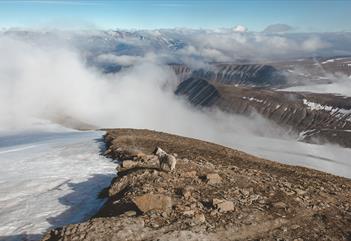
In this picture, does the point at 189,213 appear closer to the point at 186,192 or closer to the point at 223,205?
the point at 223,205

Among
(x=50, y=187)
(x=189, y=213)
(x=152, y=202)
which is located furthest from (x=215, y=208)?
(x=50, y=187)

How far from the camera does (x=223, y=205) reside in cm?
1820

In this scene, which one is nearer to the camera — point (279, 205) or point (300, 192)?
point (279, 205)

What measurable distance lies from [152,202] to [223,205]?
117 inches

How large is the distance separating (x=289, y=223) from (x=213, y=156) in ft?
52.8

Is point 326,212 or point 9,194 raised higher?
point 326,212

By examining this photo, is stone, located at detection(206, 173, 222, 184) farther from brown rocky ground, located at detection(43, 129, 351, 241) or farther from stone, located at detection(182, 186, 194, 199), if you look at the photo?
stone, located at detection(182, 186, 194, 199)

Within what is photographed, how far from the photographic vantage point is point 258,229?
16.9 m

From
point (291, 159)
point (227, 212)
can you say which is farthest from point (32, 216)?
point (291, 159)

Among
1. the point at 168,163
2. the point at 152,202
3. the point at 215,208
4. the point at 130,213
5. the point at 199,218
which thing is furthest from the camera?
the point at 168,163

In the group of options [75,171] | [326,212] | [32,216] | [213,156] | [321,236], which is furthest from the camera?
[213,156]

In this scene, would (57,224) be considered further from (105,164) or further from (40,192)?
(105,164)

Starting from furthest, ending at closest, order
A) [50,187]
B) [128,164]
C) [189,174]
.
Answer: [128,164] → [50,187] → [189,174]

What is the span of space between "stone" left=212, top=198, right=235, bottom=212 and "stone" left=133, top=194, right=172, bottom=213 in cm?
192
